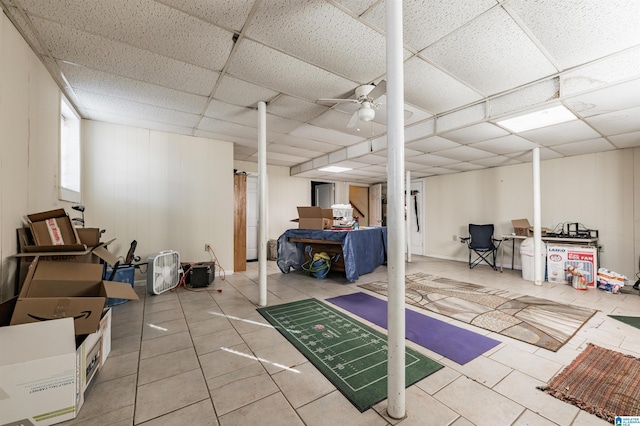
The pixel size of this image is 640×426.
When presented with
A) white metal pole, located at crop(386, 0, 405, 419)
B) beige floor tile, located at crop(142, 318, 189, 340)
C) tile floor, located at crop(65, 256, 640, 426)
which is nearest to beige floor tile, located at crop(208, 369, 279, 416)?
tile floor, located at crop(65, 256, 640, 426)

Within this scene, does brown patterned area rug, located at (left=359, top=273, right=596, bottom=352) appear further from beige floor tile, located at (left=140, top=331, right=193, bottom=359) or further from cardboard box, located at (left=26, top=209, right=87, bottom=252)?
cardboard box, located at (left=26, top=209, right=87, bottom=252)

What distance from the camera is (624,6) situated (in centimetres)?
169

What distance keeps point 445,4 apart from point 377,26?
47 centimetres

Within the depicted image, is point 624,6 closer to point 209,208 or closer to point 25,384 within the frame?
point 25,384

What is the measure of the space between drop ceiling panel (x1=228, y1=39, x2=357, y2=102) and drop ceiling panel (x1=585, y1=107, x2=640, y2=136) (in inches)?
125

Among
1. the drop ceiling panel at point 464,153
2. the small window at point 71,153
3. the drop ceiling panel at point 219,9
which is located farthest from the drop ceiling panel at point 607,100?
the small window at point 71,153

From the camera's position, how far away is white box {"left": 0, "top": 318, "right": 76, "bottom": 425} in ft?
4.22

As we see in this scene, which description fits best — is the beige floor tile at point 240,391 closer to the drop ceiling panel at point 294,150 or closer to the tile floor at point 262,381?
the tile floor at point 262,381

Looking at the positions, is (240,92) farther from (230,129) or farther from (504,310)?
(504,310)

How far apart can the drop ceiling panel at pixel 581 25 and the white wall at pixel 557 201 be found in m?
3.78

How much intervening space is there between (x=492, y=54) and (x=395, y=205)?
6.30 ft

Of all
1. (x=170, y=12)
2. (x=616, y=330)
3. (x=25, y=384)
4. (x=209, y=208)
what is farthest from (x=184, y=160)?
(x=616, y=330)

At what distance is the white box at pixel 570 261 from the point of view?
418 cm

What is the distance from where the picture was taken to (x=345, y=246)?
423 cm
